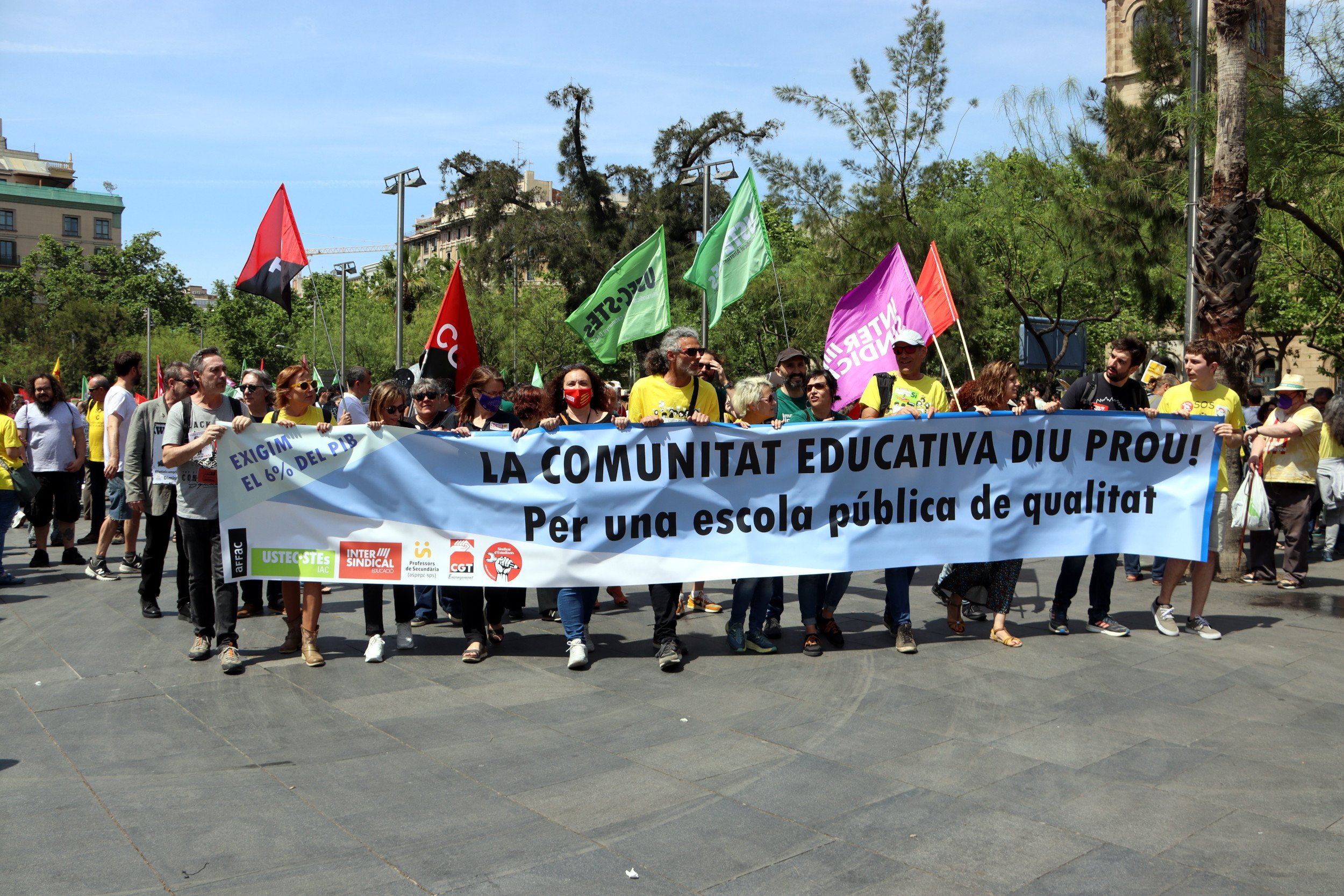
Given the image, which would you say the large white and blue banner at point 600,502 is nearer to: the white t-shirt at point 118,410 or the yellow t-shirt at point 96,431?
the white t-shirt at point 118,410

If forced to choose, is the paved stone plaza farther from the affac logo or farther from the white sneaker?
the affac logo

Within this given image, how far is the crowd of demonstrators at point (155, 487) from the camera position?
784 centimetres

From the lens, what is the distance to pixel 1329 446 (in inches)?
430

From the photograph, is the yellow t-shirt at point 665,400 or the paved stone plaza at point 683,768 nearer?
the paved stone plaza at point 683,768

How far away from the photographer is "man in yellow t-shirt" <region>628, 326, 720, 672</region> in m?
6.60

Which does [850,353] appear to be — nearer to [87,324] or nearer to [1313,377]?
[1313,377]

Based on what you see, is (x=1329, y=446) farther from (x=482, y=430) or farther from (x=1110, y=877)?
(x=1110, y=877)

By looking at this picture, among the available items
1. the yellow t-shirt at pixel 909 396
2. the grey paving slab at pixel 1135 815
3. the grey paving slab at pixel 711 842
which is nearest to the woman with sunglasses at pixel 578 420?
the yellow t-shirt at pixel 909 396

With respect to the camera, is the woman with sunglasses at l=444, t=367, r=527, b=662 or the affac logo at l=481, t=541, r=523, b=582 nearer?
the affac logo at l=481, t=541, r=523, b=582

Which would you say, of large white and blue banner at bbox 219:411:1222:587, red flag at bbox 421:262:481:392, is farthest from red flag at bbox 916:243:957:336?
red flag at bbox 421:262:481:392

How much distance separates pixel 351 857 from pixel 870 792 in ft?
6.64

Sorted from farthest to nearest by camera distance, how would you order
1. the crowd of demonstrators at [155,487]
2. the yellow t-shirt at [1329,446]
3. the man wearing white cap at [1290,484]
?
the yellow t-shirt at [1329,446] < the man wearing white cap at [1290,484] < the crowd of demonstrators at [155,487]

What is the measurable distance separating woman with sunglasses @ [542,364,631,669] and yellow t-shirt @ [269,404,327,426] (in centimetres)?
153

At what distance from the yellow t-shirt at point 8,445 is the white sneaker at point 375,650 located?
4812mm
